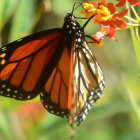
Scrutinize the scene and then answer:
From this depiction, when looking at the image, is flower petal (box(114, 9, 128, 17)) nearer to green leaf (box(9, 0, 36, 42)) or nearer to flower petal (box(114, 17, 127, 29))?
flower petal (box(114, 17, 127, 29))

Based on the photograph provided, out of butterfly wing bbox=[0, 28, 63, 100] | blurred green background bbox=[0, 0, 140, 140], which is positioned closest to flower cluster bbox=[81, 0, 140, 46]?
butterfly wing bbox=[0, 28, 63, 100]

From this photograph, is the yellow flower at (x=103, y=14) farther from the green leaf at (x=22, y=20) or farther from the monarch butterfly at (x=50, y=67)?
the green leaf at (x=22, y=20)

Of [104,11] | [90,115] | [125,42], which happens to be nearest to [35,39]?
[104,11]

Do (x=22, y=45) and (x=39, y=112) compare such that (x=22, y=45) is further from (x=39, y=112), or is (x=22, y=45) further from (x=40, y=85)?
(x=39, y=112)

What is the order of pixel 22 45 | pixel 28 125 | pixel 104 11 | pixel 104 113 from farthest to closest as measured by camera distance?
pixel 28 125, pixel 104 113, pixel 22 45, pixel 104 11

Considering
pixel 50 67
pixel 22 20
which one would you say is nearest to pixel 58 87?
pixel 50 67

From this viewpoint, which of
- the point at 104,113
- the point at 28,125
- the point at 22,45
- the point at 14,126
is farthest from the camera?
the point at 28,125

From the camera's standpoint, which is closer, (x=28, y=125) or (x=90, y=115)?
(x=90, y=115)
